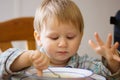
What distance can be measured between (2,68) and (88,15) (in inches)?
61.5

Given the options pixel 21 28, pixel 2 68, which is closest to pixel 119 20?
pixel 21 28

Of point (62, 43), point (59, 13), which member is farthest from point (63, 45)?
point (59, 13)

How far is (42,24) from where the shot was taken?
2.58ft

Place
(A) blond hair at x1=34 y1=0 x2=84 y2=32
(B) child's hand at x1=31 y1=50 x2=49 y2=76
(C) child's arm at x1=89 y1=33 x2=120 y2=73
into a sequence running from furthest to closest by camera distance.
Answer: (A) blond hair at x1=34 y1=0 x2=84 y2=32, (C) child's arm at x1=89 y1=33 x2=120 y2=73, (B) child's hand at x1=31 y1=50 x2=49 y2=76

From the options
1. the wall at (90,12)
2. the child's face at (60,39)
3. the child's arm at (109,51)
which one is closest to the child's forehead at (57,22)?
the child's face at (60,39)

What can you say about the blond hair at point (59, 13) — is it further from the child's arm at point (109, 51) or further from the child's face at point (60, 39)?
the child's arm at point (109, 51)

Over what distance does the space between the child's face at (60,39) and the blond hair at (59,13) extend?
20mm

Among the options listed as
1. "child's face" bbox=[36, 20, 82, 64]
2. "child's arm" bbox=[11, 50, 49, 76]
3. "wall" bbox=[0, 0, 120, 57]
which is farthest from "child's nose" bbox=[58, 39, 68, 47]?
"wall" bbox=[0, 0, 120, 57]

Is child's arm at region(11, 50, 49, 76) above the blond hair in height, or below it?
below

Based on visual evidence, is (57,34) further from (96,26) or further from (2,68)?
(96,26)

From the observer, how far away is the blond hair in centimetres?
77

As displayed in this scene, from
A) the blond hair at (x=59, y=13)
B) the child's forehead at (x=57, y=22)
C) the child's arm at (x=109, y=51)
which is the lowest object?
the child's arm at (x=109, y=51)

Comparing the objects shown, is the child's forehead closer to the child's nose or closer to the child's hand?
the child's nose

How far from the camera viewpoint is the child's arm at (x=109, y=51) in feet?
2.14
